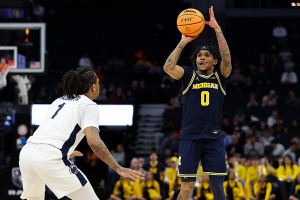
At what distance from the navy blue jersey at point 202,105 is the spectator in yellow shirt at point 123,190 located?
700cm

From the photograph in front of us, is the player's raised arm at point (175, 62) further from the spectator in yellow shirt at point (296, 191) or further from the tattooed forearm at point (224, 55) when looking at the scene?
the spectator in yellow shirt at point (296, 191)

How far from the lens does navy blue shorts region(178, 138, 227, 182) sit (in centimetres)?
530

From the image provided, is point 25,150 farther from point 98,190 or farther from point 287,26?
point 287,26

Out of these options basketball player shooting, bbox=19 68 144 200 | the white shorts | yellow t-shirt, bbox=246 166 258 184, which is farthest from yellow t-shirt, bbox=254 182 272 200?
the white shorts

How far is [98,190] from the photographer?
13516 mm

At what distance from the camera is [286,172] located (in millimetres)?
11836

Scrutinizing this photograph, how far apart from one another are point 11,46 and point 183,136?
22.5 ft

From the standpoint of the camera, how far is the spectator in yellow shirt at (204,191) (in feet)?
37.0

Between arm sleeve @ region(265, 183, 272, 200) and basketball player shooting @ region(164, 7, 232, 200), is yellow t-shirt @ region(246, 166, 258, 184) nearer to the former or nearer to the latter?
arm sleeve @ region(265, 183, 272, 200)

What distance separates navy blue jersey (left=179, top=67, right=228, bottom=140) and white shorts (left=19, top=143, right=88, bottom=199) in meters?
1.82

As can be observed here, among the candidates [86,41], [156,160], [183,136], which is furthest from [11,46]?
[86,41]

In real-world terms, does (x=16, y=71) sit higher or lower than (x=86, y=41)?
lower

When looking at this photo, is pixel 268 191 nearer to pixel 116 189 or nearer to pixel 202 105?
pixel 116 189

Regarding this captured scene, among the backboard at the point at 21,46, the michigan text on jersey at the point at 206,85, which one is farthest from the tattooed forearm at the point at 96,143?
the backboard at the point at 21,46
